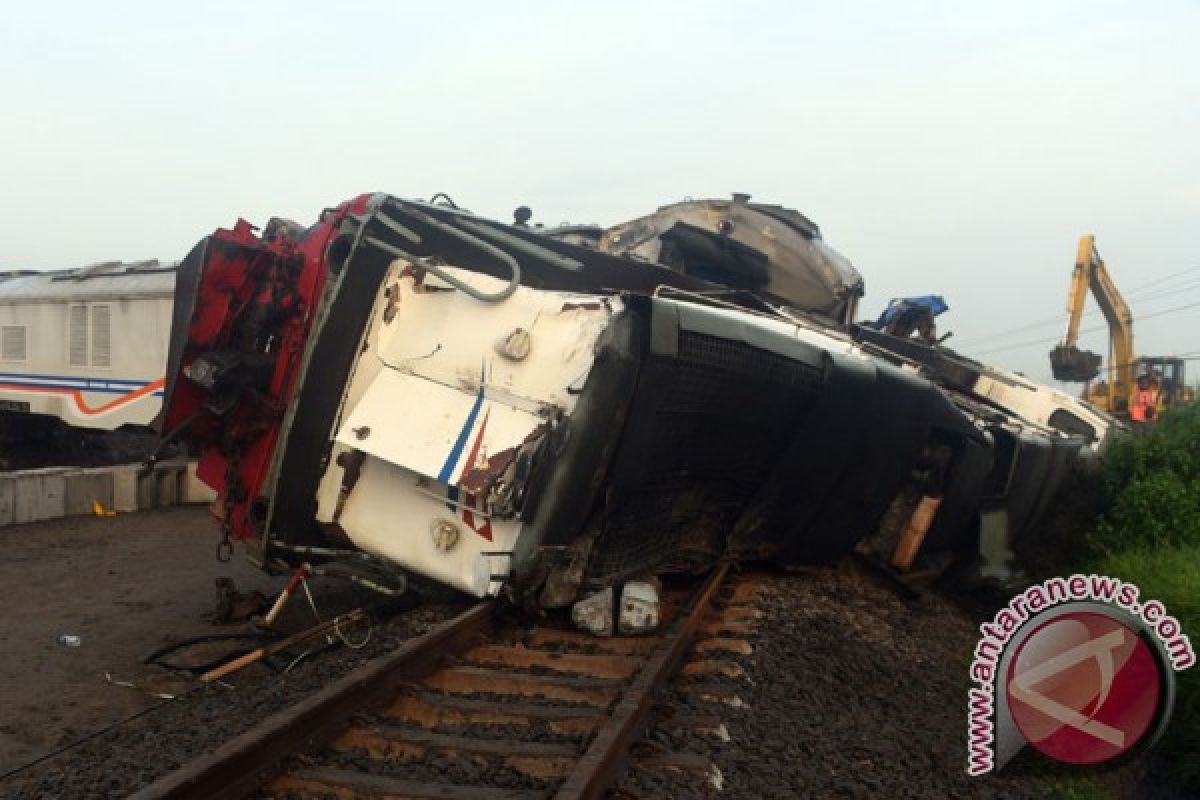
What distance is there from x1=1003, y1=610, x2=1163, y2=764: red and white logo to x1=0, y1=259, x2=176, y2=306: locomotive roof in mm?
12821

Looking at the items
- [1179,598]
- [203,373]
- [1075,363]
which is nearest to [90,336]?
[203,373]

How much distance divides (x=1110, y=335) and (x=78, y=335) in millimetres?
22048

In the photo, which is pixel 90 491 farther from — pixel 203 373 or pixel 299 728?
pixel 299 728

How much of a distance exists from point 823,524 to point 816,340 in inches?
43.7

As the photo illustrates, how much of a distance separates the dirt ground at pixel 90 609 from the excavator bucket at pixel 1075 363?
1835 centimetres

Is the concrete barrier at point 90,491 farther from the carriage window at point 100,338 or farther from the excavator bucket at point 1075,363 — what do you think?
the excavator bucket at point 1075,363

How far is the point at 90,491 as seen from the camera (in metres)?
10.2

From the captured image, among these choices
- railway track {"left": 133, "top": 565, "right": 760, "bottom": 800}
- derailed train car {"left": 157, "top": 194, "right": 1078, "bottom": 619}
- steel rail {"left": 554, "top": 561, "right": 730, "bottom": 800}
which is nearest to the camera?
steel rail {"left": 554, "top": 561, "right": 730, "bottom": 800}

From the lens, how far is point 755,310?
249 inches

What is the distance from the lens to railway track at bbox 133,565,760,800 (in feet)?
→ 8.72

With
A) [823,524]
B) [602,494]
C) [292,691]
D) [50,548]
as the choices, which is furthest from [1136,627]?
[50,548]

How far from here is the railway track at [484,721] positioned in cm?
266

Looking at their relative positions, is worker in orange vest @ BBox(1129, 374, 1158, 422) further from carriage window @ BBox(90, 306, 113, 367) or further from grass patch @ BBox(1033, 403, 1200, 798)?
carriage window @ BBox(90, 306, 113, 367)

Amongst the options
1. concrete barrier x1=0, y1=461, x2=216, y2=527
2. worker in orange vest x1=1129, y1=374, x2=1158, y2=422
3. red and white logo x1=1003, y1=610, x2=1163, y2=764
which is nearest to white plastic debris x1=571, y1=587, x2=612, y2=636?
red and white logo x1=1003, y1=610, x2=1163, y2=764
